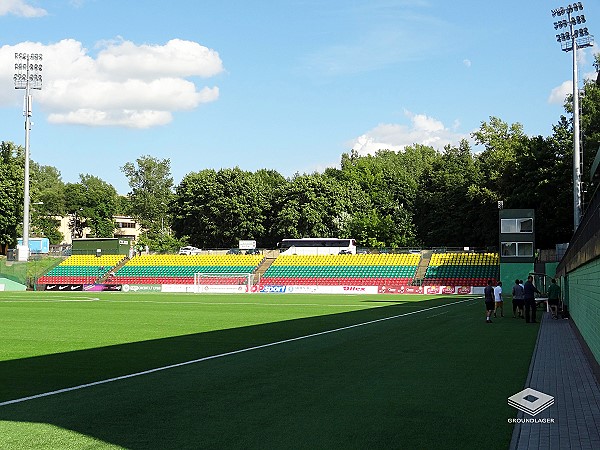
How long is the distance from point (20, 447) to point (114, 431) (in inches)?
44.8

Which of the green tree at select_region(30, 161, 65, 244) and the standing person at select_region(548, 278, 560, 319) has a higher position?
the green tree at select_region(30, 161, 65, 244)

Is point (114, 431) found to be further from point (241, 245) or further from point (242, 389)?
point (241, 245)

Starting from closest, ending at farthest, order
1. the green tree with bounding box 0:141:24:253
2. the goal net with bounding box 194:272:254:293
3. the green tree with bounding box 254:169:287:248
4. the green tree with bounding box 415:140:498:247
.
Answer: the goal net with bounding box 194:272:254:293 → the green tree with bounding box 415:140:498:247 → the green tree with bounding box 0:141:24:253 → the green tree with bounding box 254:169:287:248

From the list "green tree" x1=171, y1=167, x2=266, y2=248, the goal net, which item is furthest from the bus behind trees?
"green tree" x1=171, y1=167, x2=266, y2=248

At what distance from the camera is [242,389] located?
1170cm

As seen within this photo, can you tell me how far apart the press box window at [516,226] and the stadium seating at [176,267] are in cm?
3077

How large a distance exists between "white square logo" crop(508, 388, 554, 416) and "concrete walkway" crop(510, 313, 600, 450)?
0.11 meters

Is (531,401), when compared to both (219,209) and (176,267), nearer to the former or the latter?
(176,267)

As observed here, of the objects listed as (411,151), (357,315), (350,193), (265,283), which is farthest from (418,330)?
(411,151)

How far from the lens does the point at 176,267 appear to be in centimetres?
7662

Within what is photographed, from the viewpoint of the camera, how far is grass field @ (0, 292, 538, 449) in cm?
834

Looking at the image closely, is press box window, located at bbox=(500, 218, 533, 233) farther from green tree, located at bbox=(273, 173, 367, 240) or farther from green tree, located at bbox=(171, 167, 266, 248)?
green tree, located at bbox=(171, 167, 266, 248)

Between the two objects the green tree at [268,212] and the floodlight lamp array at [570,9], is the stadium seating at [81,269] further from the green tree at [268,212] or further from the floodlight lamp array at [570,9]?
the floodlight lamp array at [570,9]

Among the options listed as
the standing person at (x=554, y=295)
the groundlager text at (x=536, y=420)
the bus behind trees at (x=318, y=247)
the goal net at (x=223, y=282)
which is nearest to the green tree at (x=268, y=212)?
the bus behind trees at (x=318, y=247)
